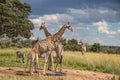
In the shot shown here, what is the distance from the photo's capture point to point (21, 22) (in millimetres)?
24562

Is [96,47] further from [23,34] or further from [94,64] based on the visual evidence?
[94,64]

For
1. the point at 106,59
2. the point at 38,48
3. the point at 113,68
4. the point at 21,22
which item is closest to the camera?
the point at 38,48

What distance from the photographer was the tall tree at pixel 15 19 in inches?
891

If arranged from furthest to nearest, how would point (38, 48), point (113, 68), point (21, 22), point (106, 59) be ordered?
point (21, 22) < point (106, 59) < point (113, 68) < point (38, 48)

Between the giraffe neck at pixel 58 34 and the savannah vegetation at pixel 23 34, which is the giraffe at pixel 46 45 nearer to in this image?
the giraffe neck at pixel 58 34

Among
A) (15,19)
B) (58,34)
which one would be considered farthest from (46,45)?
(15,19)

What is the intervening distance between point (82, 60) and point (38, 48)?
8.63 metres

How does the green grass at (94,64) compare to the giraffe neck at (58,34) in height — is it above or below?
below

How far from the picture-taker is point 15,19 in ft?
77.7

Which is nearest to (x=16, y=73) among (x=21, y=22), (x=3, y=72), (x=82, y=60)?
(x=3, y=72)

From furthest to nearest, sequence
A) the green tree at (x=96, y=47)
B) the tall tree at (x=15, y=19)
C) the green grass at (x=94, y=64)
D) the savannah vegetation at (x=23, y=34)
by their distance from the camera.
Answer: the green tree at (x=96, y=47) < the tall tree at (x=15, y=19) < the savannah vegetation at (x=23, y=34) < the green grass at (x=94, y=64)

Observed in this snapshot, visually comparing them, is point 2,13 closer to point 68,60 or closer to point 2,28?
point 2,28

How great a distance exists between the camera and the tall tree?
2264 cm

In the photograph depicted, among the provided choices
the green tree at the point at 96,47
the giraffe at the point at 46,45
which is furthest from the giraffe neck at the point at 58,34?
the green tree at the point at 96,47
